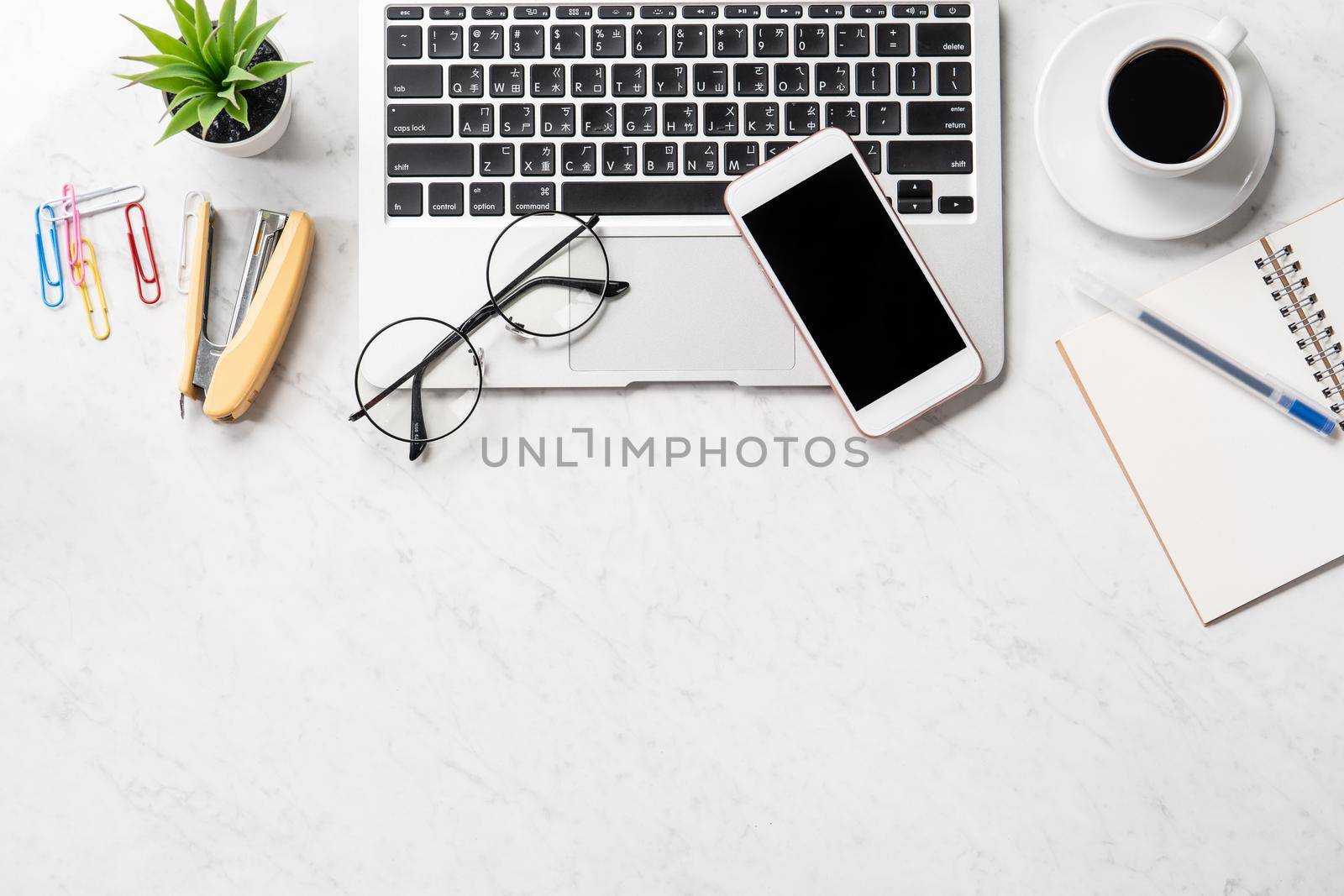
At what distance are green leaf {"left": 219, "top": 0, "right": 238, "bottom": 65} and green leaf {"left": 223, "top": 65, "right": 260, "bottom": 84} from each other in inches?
0.6

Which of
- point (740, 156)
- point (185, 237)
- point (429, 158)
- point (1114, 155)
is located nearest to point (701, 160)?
point (740, 156)

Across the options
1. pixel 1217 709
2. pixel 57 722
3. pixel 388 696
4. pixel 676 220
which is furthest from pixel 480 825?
pixel 1217 709

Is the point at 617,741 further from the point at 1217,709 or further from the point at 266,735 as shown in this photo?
the point at 1217,709

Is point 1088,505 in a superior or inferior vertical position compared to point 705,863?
superior

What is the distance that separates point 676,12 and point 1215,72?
45cm

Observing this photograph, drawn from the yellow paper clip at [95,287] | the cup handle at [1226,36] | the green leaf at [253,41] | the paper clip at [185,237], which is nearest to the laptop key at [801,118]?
the cup handle at [1226,36]

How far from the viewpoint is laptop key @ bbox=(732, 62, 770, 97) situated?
75 cm

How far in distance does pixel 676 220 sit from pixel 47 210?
0.58 meters

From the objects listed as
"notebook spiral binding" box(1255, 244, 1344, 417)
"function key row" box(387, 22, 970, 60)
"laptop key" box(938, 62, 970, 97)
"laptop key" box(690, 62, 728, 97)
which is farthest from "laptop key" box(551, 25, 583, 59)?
"notebook spiral binding" box(1255, 244, 1344, 417)

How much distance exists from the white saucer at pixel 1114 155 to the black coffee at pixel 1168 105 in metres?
0.03

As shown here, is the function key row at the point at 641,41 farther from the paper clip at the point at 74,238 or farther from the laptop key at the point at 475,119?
the paper clip at the point at 74,238

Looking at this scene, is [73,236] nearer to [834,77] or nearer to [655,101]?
[655,101]

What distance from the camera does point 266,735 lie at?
2.56 ft

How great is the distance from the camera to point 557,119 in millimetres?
750
